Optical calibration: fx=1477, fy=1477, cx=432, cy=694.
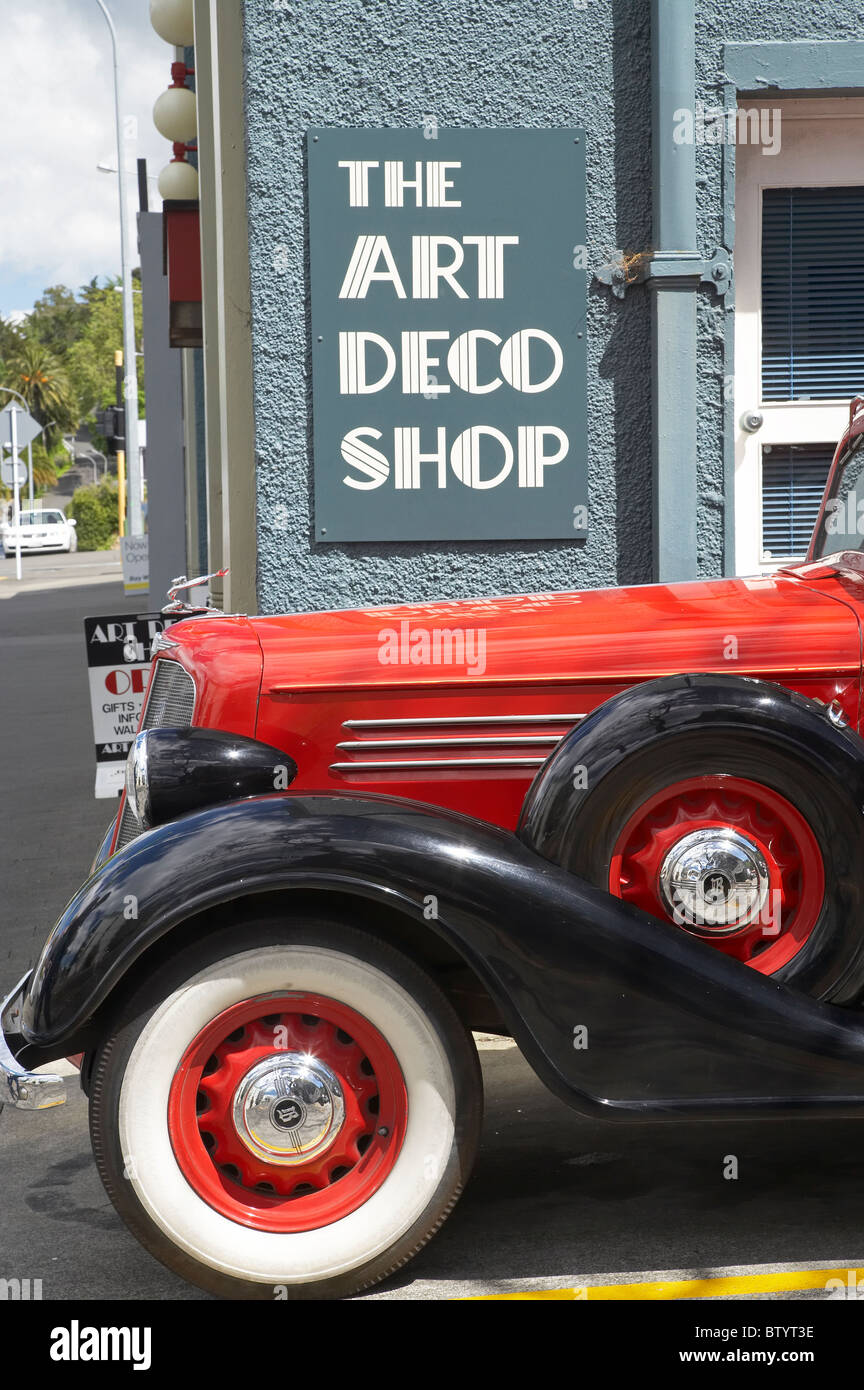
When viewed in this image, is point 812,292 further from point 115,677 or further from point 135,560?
point 135,560

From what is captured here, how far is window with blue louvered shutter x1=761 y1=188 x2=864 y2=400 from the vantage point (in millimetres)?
5992

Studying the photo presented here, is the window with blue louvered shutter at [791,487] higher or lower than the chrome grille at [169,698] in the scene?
higher

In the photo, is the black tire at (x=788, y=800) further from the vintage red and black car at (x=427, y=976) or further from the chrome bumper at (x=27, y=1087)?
the chrome bumper at (x=27, y=1087)

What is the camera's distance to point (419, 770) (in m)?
3.53

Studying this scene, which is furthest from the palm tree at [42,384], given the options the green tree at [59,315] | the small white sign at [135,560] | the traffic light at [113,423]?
the small white sign at [135,560]

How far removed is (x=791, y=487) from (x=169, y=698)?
327cm

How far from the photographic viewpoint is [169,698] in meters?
3.70

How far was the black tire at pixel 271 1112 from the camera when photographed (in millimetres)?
2871

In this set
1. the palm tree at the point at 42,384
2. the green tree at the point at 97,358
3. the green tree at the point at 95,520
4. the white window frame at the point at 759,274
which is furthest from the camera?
the green tree at the point at 97,358

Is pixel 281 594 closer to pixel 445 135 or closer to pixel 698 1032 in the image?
pixel 445 135

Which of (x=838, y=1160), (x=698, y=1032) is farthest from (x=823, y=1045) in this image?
(x=838, y=1160)

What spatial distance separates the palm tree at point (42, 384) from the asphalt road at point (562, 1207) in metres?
80.6
